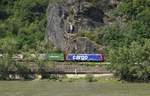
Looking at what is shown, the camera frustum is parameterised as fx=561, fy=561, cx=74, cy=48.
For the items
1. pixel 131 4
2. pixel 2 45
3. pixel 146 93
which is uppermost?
pixel 131 4

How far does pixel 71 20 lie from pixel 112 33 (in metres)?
9.88

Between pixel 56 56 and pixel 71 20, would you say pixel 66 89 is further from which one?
pixel 71 20

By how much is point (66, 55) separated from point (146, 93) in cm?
4608

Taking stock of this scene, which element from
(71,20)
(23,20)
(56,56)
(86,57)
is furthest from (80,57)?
(23,20)

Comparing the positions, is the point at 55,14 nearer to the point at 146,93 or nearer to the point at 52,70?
the point at 52,70

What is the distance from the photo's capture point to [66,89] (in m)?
83.7

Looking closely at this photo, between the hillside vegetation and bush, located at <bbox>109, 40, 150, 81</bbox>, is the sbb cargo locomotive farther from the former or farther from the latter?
bush, located at <bbox>109, 40, 150, 81</bbox>

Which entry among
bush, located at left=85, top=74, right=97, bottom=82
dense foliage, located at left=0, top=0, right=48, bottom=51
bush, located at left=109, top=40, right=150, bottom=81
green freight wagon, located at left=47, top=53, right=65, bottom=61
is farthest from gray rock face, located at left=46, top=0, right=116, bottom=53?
bush, located at left=109, top=40, right=150, bottom=81

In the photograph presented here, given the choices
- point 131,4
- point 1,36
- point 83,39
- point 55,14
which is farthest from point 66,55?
point 1,36

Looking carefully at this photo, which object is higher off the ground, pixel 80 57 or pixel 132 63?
pixel 80 57

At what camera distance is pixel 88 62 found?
11506 cm

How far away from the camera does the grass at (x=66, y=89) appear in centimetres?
7612

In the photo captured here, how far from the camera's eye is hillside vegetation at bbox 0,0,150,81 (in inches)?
3944

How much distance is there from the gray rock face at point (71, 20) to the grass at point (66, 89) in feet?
96.3
